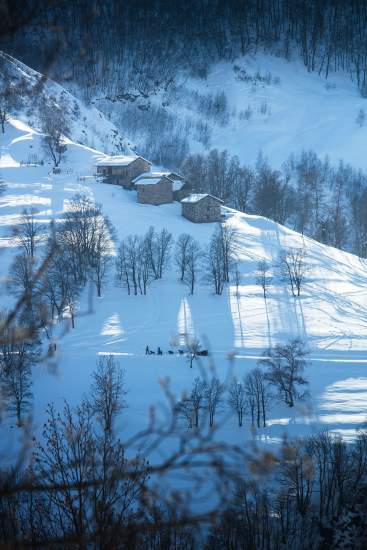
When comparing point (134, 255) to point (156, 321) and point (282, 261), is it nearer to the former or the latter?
point (156, 321)

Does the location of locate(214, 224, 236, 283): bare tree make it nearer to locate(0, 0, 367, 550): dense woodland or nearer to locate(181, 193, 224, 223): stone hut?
locate(0, 0, 367, 550): dense woodland

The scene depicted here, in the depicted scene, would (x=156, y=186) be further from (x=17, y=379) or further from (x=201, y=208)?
(x=17, y=379)

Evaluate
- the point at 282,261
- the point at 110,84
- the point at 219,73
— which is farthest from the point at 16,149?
the point at 219,73

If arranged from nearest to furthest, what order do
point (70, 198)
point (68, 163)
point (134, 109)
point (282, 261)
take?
point (282, 261)
point (70, 198)
point (68, 163)
point (134, 109)

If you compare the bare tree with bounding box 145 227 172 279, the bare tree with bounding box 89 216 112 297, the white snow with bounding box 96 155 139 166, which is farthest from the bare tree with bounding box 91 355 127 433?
the white snow with bounding box 96 155 139 166

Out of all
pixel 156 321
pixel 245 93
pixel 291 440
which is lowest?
pixel 291 440

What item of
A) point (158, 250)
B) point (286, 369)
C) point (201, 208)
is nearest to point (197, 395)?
point (286, 369)

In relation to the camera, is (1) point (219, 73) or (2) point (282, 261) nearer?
(2) point (282, 261)

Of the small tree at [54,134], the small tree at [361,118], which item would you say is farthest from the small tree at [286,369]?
the small tree at [361,118]
